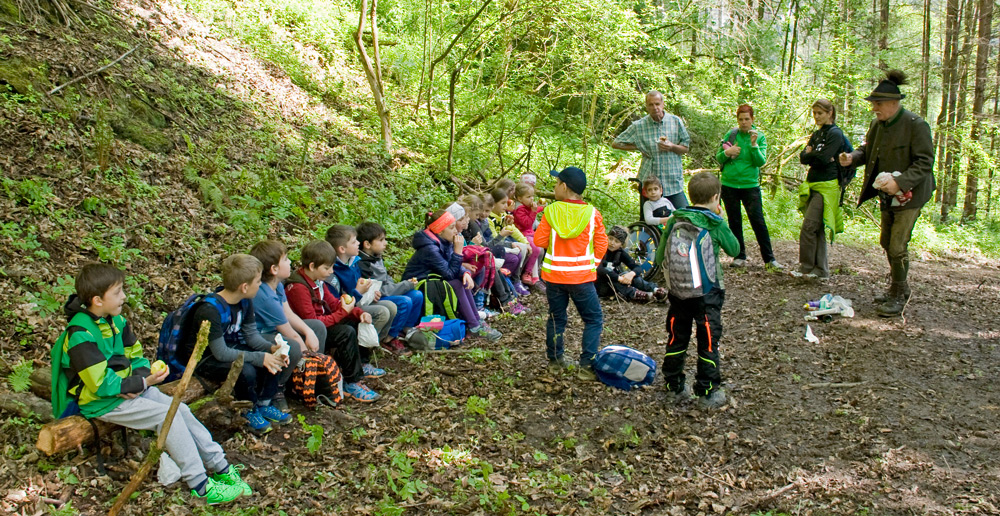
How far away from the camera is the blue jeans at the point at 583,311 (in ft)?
16.6

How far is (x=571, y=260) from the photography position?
5020 mm

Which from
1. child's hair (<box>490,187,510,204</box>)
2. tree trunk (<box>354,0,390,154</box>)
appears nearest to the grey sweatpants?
child's hair (<box>490,187,510,204</box>)

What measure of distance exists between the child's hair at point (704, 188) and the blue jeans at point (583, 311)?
105 centimetres

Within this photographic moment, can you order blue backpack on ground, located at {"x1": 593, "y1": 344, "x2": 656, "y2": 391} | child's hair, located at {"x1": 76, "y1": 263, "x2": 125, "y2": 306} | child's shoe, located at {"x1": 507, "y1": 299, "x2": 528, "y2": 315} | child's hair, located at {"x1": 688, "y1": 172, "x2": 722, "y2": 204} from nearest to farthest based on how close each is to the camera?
1. child's hair, located at {"x1": 76, "y1": 263, "x2": 125, "y2": 306}
2. child's hair, located at {"x1": 688, "y1": 172, "x2": 722, "y2": 204}
3. blue backpack on ground, located at {"x1": 593, "y1": 344, "x2": 656, "y2": 391}
4. child's shoe, located at {"x1": 507, "y1": 299, "x2": 528, "y2": 315}

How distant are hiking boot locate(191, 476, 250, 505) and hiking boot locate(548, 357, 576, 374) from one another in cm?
260

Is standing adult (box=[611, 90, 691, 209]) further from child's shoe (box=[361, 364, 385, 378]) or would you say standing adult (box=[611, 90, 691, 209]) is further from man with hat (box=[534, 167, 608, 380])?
child's shoe (box=[361, 364, 385, 378])

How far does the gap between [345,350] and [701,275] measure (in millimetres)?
2654

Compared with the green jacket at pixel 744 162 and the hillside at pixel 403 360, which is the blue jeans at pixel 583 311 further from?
the green jacket at pixel 744 162

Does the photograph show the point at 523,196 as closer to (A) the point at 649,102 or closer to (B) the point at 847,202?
(A) the point at 649,102

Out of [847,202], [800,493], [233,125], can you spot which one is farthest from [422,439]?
[847,202]

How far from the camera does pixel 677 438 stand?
429 centimetres

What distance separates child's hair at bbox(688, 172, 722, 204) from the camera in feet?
15.2

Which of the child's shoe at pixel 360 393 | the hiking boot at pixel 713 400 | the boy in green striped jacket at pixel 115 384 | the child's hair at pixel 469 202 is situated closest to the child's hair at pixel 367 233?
the child's hair at pixel 469 202

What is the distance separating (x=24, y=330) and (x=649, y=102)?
6.49 metres
